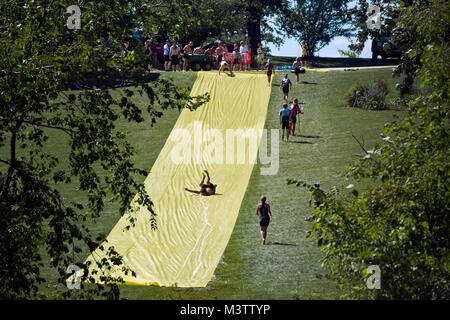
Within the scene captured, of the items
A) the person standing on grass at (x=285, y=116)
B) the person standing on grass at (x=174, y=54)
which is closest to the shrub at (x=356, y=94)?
the person standing on grass at (x=285, y=116)

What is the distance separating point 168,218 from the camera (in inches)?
898

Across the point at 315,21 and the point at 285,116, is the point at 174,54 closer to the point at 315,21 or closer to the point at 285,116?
the point at 285,116

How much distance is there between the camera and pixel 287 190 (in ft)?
78.7

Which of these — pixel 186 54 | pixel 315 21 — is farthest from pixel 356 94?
pixel 315 21

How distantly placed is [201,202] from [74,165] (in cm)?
1361

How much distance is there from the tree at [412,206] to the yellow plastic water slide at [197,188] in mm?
4550

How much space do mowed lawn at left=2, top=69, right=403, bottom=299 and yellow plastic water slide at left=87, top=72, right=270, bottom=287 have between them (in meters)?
0.52

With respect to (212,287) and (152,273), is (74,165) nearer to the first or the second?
(212,287)

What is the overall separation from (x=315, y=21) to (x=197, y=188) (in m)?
50.9

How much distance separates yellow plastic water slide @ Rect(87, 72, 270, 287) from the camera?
19172 millimetres

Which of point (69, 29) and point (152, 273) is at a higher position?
point (69, 29)

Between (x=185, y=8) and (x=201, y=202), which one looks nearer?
(x=185, y=8)
